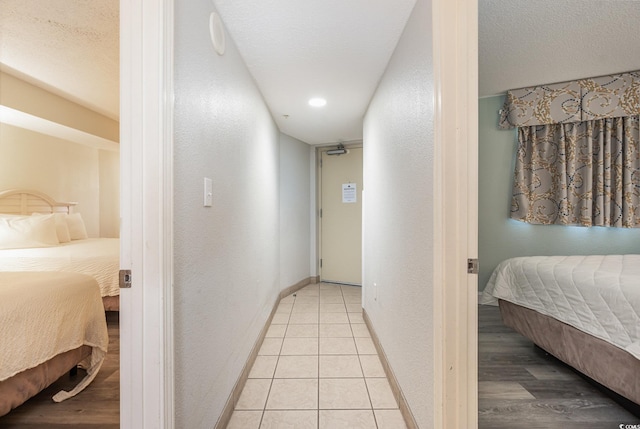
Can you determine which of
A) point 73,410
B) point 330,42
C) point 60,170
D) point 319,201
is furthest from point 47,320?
point 60,170

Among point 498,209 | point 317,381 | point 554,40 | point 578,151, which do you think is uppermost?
point 554,40

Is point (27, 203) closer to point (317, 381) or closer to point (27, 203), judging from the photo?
point (27, 203)

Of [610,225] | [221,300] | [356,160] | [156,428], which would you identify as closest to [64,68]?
[221,300]

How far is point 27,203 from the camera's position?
313cm

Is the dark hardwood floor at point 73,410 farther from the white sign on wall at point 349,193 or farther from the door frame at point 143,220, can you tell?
the white sign on wall at point 349,193

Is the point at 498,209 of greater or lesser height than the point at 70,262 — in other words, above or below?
above

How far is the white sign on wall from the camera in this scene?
387 centimetres

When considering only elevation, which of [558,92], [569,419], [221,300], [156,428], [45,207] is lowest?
[569,419]

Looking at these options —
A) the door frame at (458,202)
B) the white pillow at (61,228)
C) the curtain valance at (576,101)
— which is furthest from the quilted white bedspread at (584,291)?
Result: the white pillow at (61,228)

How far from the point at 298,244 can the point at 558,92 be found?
3.37 metres

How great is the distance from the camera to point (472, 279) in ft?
2.96

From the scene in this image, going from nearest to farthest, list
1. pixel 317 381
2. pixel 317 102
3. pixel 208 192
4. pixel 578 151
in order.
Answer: pixel 208 192 < pixel 317 381 < pixel 317 102 < pixel 578 151

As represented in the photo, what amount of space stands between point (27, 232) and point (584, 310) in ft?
16.0

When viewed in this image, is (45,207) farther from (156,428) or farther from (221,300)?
(156,428)
